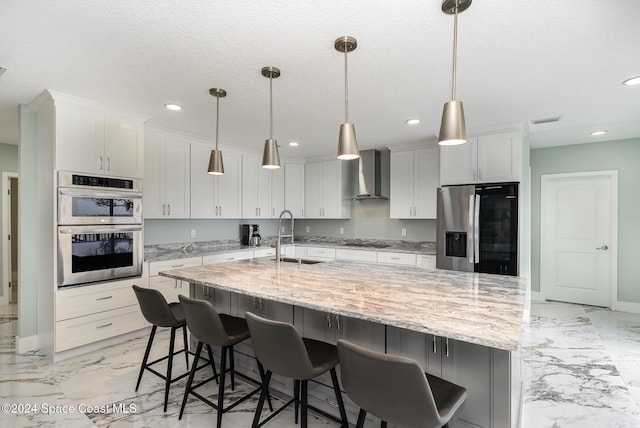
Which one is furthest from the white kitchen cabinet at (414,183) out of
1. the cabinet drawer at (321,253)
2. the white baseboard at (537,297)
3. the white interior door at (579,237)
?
the white baseboard at (537,297)

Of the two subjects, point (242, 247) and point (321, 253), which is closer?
point (242, 247)

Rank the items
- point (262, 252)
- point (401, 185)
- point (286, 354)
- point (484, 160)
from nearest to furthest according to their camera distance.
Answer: point (286, 354), point (484, 160), point (401, 185), point (262, 252)

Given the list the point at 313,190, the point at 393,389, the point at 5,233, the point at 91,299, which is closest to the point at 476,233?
the point at 313,190

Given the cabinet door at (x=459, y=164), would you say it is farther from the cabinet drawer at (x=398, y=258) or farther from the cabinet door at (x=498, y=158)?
the cabinet drawer at (x=398, y=258)

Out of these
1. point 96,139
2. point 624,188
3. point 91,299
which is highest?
point 96,139

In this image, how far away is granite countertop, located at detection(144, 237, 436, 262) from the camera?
4.30 metres

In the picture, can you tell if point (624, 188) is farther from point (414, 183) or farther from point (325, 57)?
point (325, 57)

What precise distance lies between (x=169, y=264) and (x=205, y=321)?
87.5 inches

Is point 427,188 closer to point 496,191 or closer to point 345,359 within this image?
point 496,191

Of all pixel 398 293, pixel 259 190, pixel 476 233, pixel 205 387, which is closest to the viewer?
pixel 398 293

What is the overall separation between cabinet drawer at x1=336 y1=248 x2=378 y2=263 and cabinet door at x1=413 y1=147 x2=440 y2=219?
2.86 ft

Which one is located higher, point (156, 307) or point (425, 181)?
point (425, 181)

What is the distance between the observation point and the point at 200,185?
4.62m

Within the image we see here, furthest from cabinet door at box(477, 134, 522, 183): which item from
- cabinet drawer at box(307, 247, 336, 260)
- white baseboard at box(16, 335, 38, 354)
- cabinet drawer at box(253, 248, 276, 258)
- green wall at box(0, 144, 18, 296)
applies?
green wall at box(0, 144, 18, 296)
